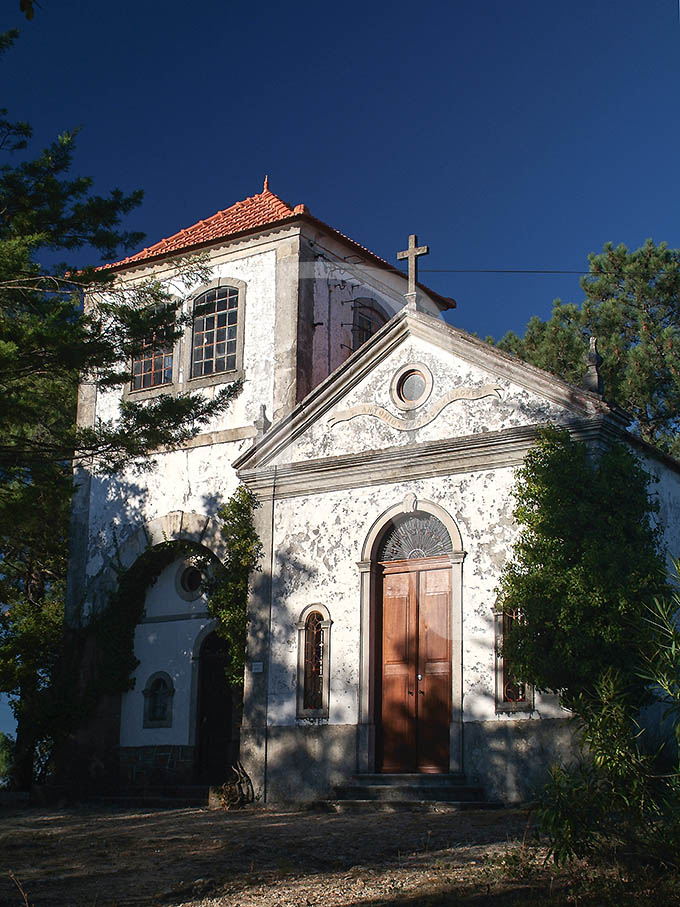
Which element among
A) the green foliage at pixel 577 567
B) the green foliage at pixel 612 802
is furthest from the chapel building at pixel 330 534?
the green foliage at pixel 612 802

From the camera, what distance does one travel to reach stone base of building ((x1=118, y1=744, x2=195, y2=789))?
1780cm

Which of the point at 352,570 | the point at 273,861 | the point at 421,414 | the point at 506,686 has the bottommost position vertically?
the point at 273,861

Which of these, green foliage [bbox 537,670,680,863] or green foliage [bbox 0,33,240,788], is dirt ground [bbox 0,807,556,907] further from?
green foliage [bbox 0,33,240,788]

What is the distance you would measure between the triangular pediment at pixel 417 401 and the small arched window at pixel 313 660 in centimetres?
238

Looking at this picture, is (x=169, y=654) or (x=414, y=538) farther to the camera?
(x=169, y=654)

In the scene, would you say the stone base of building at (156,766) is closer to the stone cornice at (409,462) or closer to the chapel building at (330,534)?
the chapel building at (330,534)

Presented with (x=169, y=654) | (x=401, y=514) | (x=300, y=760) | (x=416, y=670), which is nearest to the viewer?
(x=416, y=670)

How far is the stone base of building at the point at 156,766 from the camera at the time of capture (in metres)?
17.8

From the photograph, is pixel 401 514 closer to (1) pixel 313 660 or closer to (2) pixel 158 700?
(1) pixel 313 660

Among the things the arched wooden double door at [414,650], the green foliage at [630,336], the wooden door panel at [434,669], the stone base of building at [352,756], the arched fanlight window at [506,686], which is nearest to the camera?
the stone base of building at [352,756]

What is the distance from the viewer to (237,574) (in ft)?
53.3

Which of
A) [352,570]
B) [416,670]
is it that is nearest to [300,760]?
[416,670]

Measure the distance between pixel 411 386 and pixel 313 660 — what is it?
4207 millimetres

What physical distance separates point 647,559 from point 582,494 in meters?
1.16
